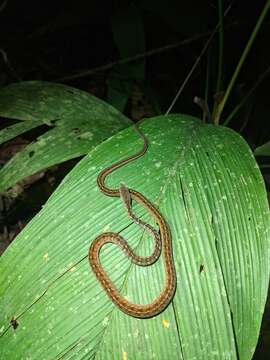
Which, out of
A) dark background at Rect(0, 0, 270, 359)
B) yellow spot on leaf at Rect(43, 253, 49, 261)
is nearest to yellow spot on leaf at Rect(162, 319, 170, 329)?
yellow spot on leaf at Rect(43, 253, 49, 261)

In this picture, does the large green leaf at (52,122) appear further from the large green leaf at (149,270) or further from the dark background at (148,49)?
the dark background at (148,49)

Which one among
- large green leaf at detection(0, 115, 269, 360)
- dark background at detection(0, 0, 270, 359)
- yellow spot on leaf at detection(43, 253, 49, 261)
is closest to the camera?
large green leaf at detection(0, 115, 269, 360)

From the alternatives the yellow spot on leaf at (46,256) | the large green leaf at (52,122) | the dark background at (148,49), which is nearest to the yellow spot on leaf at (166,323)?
the yellow spot on leaf at (46,256)

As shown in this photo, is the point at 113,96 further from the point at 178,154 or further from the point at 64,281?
the point at 64,281

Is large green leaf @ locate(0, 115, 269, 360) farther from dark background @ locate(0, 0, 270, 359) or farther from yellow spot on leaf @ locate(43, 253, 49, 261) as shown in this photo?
dark background @ locate(0, 0, 270, 359)

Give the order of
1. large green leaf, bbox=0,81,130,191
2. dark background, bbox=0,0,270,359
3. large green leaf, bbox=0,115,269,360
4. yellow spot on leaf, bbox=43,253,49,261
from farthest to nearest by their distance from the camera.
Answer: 1. dark background, bbox=0,0,270,359
2. large green leaf, bbox=0,81,130,191
3. yellow spot on leaf, bbox=43,253,49,261
4. large green leaf, bbox=0,115,269,360

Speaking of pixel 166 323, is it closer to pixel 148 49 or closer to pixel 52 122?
pixel 52 122

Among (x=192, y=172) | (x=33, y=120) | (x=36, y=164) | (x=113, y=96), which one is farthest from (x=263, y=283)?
(x=113, y=96)
